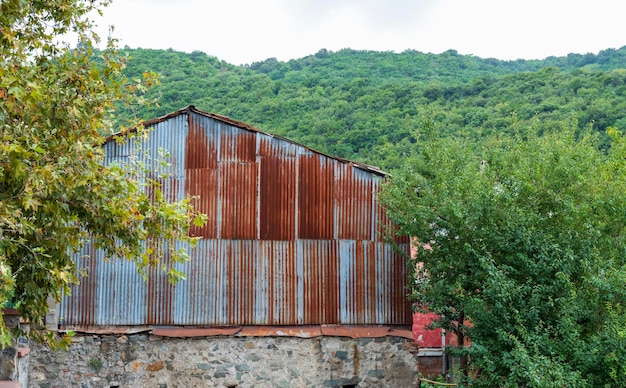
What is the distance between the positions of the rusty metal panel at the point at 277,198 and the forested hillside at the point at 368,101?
11.0 meters

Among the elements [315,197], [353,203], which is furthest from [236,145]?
[353,203]

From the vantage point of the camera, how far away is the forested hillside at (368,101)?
29.6 m

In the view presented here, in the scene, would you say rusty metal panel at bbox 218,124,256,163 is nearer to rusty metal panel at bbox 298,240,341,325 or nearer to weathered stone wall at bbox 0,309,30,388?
rusty metal panel at bbox 298,240,341,325

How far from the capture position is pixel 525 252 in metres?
13.5

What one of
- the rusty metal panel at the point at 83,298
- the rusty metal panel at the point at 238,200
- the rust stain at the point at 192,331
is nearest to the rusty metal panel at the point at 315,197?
the rusty metal panel at the point at 238,200

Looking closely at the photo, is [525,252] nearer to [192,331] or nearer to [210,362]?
[210,362]

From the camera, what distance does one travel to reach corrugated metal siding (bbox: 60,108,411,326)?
14938 millimetres

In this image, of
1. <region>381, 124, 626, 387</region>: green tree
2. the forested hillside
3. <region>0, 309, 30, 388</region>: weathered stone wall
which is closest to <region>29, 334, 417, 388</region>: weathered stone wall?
<region>0, 309, 30, 388</region>: weathered stone wall

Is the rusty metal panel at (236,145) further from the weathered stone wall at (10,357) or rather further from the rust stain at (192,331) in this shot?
the weathered stone wall at (10,357)

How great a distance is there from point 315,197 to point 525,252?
4398 mm

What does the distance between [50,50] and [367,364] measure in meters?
8.62

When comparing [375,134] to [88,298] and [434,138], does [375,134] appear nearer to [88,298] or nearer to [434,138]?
[434,138]

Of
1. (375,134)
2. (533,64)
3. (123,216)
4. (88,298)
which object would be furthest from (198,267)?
(533,64)

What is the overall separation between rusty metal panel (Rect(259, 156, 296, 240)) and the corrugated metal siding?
2 cm
